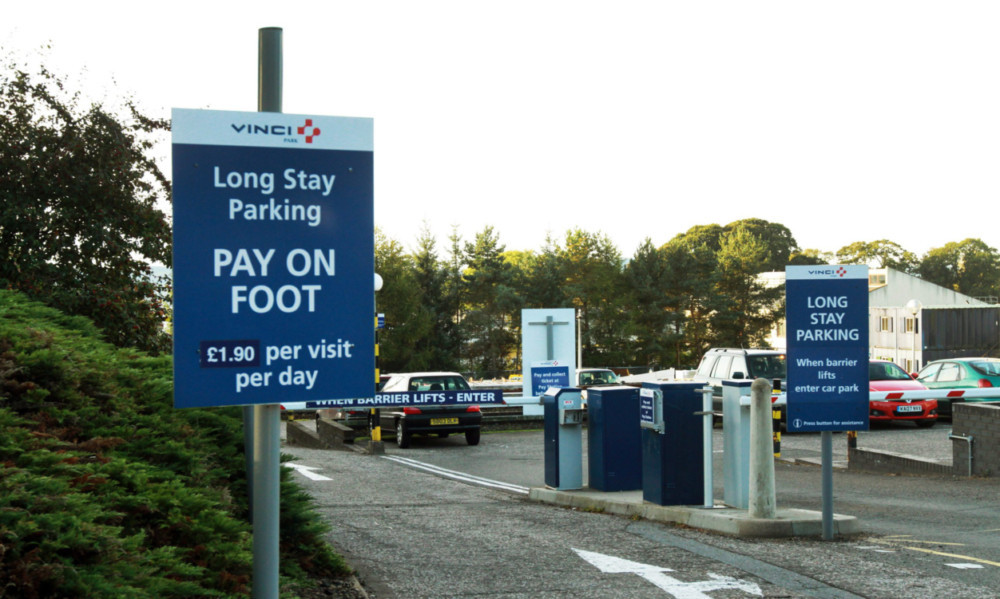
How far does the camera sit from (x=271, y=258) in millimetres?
3184

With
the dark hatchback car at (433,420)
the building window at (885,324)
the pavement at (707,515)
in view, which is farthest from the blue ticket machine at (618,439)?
the building window at (885,324)

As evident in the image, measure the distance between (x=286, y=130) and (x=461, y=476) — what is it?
13.5 metres

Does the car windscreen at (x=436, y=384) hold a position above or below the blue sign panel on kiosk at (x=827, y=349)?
below

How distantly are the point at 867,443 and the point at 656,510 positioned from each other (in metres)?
11.5

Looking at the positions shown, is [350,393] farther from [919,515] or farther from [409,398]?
[409,398]

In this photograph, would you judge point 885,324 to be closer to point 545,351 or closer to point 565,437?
point 545,351

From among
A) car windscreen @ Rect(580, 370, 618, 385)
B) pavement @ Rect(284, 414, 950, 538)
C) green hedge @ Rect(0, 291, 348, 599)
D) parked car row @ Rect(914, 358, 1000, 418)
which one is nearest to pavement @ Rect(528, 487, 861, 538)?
pavement @ Rect(284, 414, 950, 538)

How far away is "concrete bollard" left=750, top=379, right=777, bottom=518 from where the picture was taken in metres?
8.66

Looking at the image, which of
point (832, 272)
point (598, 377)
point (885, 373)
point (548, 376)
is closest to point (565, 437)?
point (832, 272)

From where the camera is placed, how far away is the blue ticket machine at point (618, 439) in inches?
465

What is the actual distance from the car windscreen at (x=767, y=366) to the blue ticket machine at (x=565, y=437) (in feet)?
38.2

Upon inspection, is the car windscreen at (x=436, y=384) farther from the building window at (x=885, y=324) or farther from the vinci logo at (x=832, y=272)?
the building window at (x=885, y=324)

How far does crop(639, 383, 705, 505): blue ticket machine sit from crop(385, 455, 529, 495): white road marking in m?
4.03

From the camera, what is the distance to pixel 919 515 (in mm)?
10594
